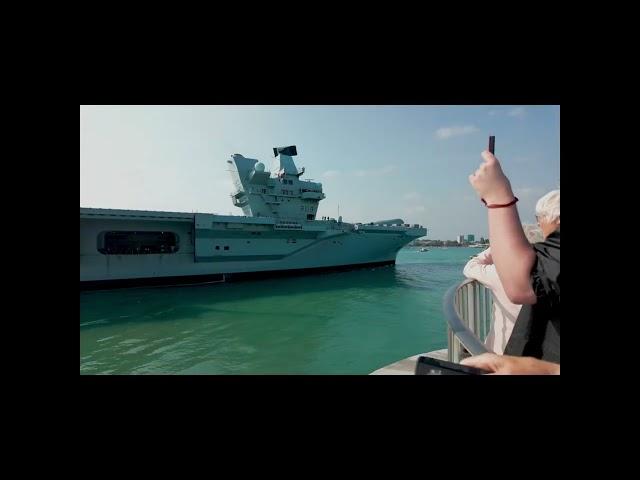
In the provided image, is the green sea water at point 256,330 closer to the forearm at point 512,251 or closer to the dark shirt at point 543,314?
the dark shirt at point 543,314

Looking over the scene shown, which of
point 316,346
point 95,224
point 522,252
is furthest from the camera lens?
point 95,224

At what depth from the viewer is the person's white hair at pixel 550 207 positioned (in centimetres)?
116

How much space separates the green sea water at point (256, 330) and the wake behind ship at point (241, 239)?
2.38 metres

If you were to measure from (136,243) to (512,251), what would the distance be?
2078 cm

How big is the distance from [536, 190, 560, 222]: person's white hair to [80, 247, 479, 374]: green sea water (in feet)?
17.7

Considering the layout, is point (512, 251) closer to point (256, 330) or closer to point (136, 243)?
point (256, 330)

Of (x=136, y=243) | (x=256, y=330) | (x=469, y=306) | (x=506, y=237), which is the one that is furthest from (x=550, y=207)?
(x=136, y=243)

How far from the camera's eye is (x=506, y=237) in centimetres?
96

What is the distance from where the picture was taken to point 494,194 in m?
0.98

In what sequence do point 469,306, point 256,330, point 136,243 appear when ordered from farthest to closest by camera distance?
point 136,243 < point 256,330 < point 469,306

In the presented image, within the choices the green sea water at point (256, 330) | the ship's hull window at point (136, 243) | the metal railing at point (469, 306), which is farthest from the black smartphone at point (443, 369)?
the ship's hull window at point (136, 243)
